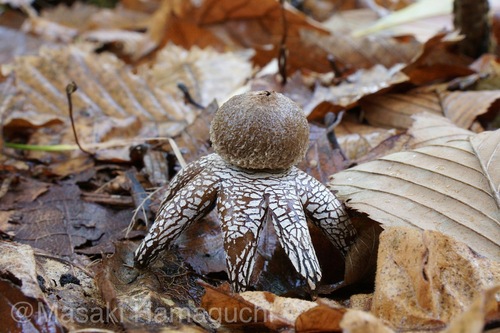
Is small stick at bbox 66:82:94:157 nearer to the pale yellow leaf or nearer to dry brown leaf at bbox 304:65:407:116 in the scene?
dry brown leaf at bbox 304:65:407:116

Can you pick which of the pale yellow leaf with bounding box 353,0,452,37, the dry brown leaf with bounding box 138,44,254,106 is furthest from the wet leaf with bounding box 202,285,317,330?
the pale yellow leaf with bounding box 353,0,452,37

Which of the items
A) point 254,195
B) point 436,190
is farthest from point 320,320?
point 436,190

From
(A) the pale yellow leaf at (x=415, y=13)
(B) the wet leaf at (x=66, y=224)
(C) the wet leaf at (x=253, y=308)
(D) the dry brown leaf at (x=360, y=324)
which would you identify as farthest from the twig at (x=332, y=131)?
(A) the pale yellow leaf at (x=415, y=13)

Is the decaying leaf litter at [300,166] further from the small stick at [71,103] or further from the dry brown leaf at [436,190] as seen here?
the small stick at [71,103]

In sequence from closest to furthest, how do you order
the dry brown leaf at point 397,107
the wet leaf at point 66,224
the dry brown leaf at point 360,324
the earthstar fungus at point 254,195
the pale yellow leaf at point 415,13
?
1. the dry brown leaf at point 360,324
2. the earthstar fungus at point 254,195
3. the wet leaf at point 66,224
4. the dry brown leaf at point 397,107
5. the pale yellow leaf at point 415,13

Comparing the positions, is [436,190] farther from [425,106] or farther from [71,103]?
[71,103]

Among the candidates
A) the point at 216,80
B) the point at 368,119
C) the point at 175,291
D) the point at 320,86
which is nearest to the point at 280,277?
the point at 175,291
